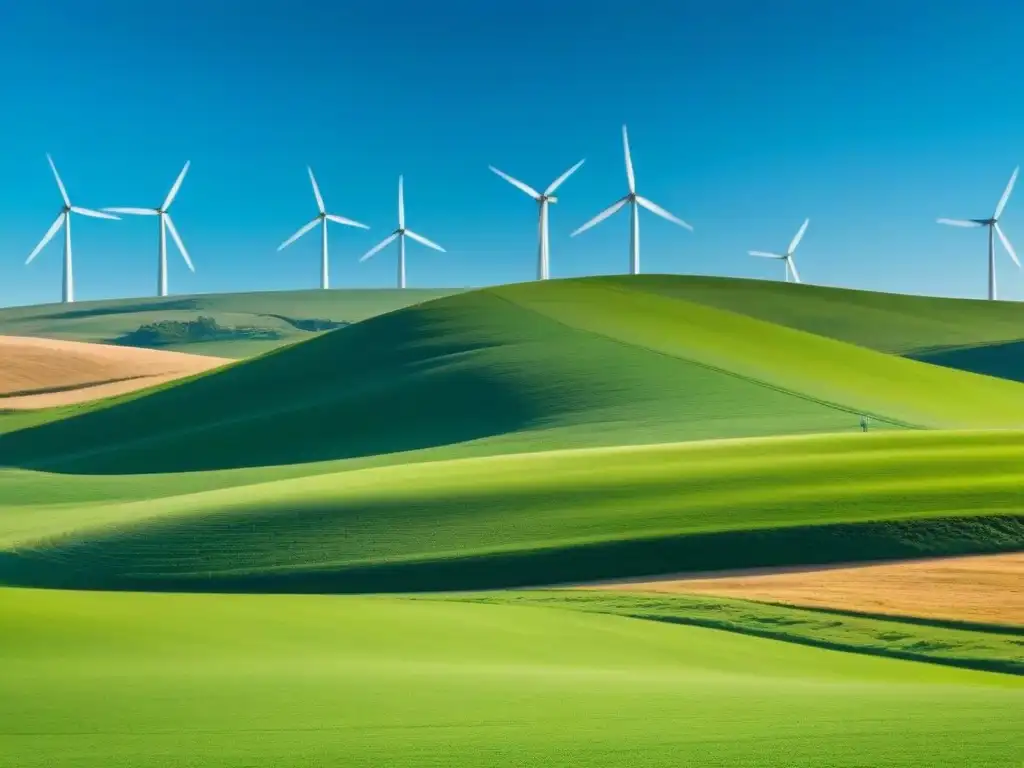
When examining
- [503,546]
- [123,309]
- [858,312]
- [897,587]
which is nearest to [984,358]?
[858,312]

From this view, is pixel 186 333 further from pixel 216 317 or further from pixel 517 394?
pixel 517 394

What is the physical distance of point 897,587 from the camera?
19.6 meters

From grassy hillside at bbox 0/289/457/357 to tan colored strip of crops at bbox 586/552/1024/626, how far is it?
376ft

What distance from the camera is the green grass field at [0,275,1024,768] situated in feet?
35.2

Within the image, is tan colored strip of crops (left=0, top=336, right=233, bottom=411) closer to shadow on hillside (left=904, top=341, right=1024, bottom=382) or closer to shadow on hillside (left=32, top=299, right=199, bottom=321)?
shadow on hillside (left=904, top=341, right=1024, bottom=382)

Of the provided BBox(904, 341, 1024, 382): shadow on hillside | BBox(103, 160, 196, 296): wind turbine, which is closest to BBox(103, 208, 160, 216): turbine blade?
BBox(103, 160, 196, 296): wind turbine

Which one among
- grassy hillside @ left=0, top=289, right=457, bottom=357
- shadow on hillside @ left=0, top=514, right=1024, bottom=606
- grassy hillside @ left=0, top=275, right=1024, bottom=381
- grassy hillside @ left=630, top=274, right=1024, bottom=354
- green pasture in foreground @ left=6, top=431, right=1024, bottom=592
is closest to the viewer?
shadow on hillside @ left=0, top=514, right=1024, bottom=606

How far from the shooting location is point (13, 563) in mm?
25219

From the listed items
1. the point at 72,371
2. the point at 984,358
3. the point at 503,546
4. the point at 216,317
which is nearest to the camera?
the point at 503,546

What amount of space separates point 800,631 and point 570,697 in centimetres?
583

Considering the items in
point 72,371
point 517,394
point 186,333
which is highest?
point 186,333

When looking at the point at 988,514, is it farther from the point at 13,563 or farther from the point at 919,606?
the point at 13,563

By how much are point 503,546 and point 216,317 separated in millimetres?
146034

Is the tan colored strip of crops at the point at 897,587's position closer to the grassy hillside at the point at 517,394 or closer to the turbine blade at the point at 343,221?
the grassy hillside at the point at 517,394
